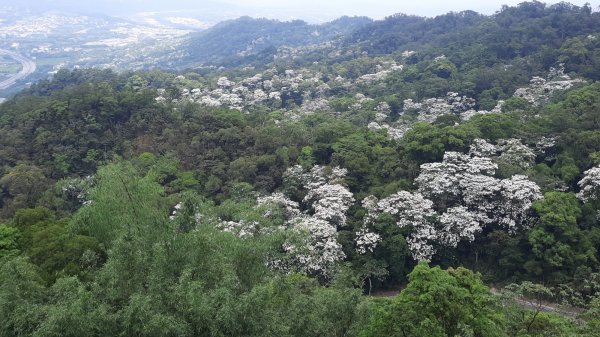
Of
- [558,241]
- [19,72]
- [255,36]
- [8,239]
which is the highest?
[8,239]

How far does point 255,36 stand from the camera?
132125mm

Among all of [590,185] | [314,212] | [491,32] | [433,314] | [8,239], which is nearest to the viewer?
[433,314]

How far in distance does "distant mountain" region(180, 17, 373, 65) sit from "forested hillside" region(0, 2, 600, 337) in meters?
72.1

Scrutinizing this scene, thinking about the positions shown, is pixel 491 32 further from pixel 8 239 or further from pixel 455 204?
pixel 8 239

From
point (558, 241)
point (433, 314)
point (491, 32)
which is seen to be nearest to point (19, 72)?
point (491, 32)

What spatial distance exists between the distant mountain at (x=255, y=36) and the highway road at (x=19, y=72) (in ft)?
113

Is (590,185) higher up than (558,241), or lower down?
higher up

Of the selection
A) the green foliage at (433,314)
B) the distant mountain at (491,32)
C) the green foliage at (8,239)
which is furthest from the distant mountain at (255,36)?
the green foliage at (433,314)

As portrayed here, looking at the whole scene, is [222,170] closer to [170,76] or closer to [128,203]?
[128,203]

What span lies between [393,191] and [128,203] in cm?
1414

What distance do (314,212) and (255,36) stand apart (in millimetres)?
115739

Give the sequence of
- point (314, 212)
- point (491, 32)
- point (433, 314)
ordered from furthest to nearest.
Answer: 1. point (491, 32)
2. point (314, 212)
3. point (433, 314)

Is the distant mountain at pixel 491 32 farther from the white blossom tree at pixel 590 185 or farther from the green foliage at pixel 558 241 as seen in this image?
the green foliage at pixel 558 241

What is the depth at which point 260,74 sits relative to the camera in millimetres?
64000
